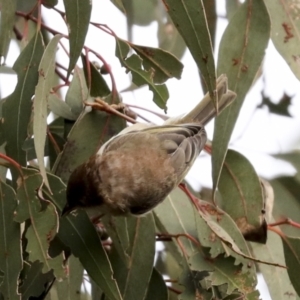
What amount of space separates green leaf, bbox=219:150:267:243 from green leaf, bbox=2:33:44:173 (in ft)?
1.51

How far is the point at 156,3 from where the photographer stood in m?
1.98

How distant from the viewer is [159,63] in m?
1.42

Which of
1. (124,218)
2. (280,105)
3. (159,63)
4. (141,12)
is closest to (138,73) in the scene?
(159,63)

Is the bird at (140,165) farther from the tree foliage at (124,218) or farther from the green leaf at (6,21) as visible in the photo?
the green leaf at (6,21)

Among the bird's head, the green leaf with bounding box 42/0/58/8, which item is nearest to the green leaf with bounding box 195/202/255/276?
the bird's head

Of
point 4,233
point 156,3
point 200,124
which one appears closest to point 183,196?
point 200,124

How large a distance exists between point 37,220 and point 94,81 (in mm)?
387

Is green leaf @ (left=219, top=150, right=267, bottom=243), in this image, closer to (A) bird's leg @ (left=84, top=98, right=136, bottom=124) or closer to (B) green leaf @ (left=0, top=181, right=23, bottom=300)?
(A) bird's leg @ (left=84, top=98, right=136, bottom=124)

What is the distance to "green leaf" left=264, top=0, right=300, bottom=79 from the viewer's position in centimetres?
134

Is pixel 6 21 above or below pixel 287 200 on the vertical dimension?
above

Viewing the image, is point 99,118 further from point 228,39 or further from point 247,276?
point 247,276

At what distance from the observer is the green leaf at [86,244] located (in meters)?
1.17

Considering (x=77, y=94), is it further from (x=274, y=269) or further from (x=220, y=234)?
(x=274, y=269)

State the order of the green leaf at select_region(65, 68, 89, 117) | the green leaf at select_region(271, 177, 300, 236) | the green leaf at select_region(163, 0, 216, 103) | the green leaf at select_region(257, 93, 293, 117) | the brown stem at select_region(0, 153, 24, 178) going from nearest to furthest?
the green leaf at select_region(163, 0, 216, 103)
the brown stem at select_region(0, 153, 24, 178)
the green leaf at select_region(65, 68, 89, 117)
the green leaf at select_region(271, 177, 300, 236)
the green leaf at select_region(257, 93, 293, 117)
